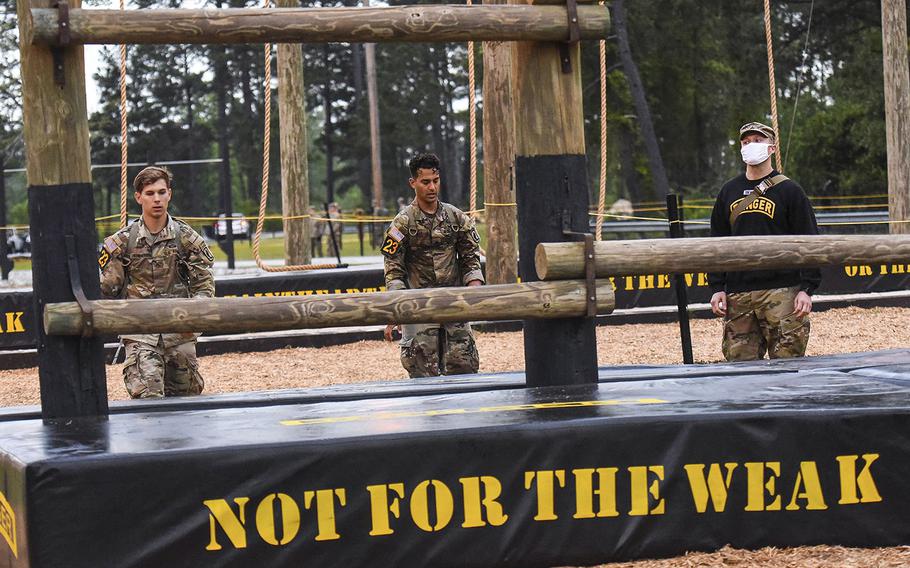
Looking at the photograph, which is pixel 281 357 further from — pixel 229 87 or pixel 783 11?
pixel 229 87

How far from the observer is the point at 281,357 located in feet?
Result: 39.9

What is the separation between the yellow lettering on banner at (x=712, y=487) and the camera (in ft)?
15.1

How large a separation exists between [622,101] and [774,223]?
36569mm

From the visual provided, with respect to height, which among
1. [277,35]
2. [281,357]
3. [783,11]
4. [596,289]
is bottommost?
[281,357]

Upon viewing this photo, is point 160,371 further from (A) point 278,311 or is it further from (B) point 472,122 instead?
(B) point 472,122

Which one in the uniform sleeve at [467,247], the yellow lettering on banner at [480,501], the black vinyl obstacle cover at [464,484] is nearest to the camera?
the black vinyl obstacle cover at [464,484]

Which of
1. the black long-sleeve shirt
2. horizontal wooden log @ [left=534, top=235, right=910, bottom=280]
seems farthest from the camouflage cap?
horizontal wooden log @ [left=534, top=235, right=910, bottom=280]

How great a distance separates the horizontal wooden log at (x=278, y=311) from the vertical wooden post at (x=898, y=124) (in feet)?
41.0

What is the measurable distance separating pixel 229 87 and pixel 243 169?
4080 millimetres

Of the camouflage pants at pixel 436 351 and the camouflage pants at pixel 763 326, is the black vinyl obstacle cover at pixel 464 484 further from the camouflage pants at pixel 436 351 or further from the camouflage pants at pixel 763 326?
the camouflage pants at pixel 436 351

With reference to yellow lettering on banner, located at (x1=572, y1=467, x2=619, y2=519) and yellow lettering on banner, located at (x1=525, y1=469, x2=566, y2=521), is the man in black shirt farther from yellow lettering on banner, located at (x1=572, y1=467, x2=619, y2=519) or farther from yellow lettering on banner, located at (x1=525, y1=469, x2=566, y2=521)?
yellow lettering on banner, located at (x1=525, y1=469, x2=566, y2=521)

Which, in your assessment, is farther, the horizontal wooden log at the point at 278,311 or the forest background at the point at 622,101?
the forest background at the point at 622,101

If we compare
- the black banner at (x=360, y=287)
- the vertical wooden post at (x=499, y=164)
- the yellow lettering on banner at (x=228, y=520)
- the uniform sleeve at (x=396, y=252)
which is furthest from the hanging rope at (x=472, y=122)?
the yellow lettering on banner at (x=228, y=520)

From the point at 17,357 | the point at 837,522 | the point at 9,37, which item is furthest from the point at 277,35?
the point at 9,37
